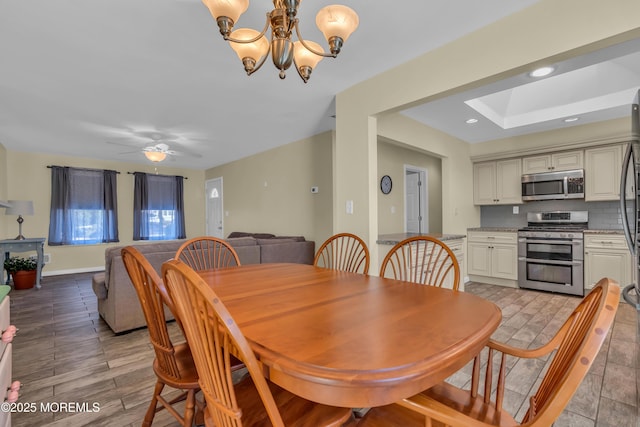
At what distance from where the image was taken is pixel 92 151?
5406 mm

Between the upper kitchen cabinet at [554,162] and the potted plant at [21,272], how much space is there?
25.1 ft

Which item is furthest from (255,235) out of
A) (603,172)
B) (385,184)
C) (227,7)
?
(603,172)

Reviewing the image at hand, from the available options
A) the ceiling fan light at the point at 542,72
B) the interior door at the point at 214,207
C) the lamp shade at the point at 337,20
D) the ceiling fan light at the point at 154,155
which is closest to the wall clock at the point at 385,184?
the ceiling fan light at the point at 542,72

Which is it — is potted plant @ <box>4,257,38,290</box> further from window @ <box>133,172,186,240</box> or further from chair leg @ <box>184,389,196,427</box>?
chair leg @ <box>184,389,196,427</box>

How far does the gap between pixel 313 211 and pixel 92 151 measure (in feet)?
13.9

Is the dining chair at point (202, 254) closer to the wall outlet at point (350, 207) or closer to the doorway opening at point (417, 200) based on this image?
the wall outlet at point (350, 207)

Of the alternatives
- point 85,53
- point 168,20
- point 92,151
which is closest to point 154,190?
point 92,151

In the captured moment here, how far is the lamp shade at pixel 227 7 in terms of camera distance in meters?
1.35

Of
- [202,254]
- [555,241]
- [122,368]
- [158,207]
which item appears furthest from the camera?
[158,207]

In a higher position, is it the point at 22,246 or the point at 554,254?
the point at 22,246

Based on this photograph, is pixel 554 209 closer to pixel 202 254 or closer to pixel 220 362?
pixel 202 254

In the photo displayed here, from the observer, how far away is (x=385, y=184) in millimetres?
4582

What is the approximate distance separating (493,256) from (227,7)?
4676 millimetres

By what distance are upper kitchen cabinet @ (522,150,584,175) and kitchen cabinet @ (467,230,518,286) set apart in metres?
1.03
